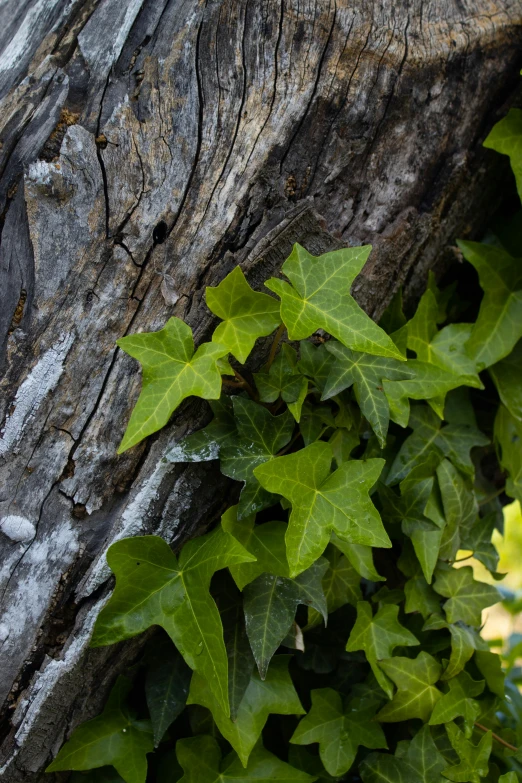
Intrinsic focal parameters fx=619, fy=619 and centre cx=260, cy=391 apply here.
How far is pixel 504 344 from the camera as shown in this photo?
5.18 ft

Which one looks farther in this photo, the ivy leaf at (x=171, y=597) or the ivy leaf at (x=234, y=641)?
the ivy leaf at (x=234, y=641)

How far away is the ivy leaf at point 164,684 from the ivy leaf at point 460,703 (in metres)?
0.59

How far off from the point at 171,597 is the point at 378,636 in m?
0.54

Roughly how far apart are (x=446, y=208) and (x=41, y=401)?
1086 mm

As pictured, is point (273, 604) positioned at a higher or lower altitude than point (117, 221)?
lower

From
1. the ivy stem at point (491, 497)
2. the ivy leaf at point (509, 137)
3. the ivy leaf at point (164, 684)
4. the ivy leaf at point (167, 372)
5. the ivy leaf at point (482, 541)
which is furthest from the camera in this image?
the ivy stem at point (491, 497)

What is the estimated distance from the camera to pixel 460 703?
4.89ft

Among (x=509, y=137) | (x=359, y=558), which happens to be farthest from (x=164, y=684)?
(x=509, y=137)

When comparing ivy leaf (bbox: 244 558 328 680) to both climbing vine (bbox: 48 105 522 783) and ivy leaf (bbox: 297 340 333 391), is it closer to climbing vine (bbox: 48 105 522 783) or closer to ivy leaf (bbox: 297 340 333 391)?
climbing vine (bbox: 48 105 522 783)

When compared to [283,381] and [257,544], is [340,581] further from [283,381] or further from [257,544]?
[283,381]

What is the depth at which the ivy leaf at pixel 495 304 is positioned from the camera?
1574 mm

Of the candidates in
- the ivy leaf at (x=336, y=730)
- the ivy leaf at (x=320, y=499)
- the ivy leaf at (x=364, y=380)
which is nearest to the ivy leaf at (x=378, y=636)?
the ivy leaf at (x=336, y=730)

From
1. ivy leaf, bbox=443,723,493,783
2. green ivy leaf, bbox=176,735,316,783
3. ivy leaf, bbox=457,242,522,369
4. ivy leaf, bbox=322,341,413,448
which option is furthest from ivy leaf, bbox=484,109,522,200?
green ivy leaf, bbox=176,735,316,783

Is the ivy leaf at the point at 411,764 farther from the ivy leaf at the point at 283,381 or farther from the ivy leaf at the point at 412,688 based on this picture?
the ivy leaf at the point at 283,381
